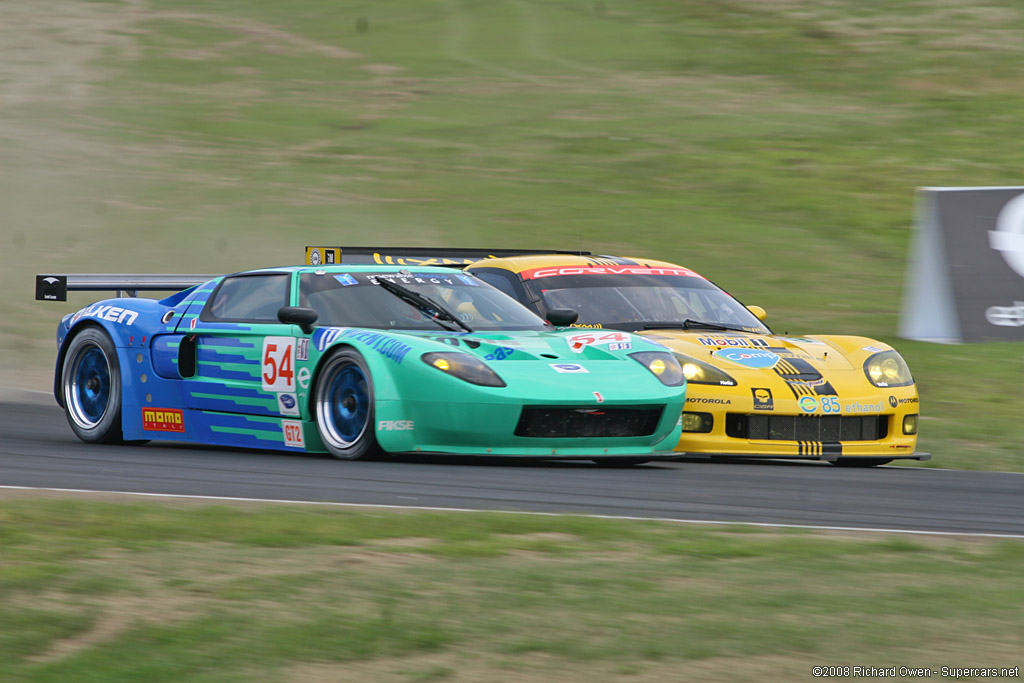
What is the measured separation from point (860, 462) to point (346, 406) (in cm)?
Result: 314

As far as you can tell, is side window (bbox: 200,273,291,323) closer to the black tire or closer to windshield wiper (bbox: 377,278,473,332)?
windshield wiper (bbox: 377,278,473,332)

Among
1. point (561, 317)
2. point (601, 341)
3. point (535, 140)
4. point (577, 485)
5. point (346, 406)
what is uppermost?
point (535, 140)

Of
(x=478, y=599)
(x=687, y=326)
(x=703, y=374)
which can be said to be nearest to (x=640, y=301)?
(x=687, y=326)

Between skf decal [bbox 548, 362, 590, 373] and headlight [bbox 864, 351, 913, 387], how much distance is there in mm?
1973

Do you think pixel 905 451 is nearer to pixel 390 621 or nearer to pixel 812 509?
pixel 812 509

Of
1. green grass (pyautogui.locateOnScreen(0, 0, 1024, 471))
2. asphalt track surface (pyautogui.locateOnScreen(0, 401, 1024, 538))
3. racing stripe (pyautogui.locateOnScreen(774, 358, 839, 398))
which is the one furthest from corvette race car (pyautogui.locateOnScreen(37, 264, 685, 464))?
green grass (pyautogui.locateOnScreen(0, 0, 1024, 471))

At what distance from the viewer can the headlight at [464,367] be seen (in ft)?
26.2

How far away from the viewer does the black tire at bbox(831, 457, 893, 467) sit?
929 centimetres

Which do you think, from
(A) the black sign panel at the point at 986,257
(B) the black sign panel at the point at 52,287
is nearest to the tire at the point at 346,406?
(B) the black sign panel at the point at 52,287

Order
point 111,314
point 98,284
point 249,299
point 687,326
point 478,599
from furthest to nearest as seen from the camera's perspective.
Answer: point 98,284 → point 687,326 → point 111,314 → point 249,299 → point 478,599

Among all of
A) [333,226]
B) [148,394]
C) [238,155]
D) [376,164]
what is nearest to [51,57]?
[238,155]

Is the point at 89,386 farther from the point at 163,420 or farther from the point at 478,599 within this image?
the point at 478,599

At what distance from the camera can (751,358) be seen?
9.26m

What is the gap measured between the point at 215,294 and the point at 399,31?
1221 inches
